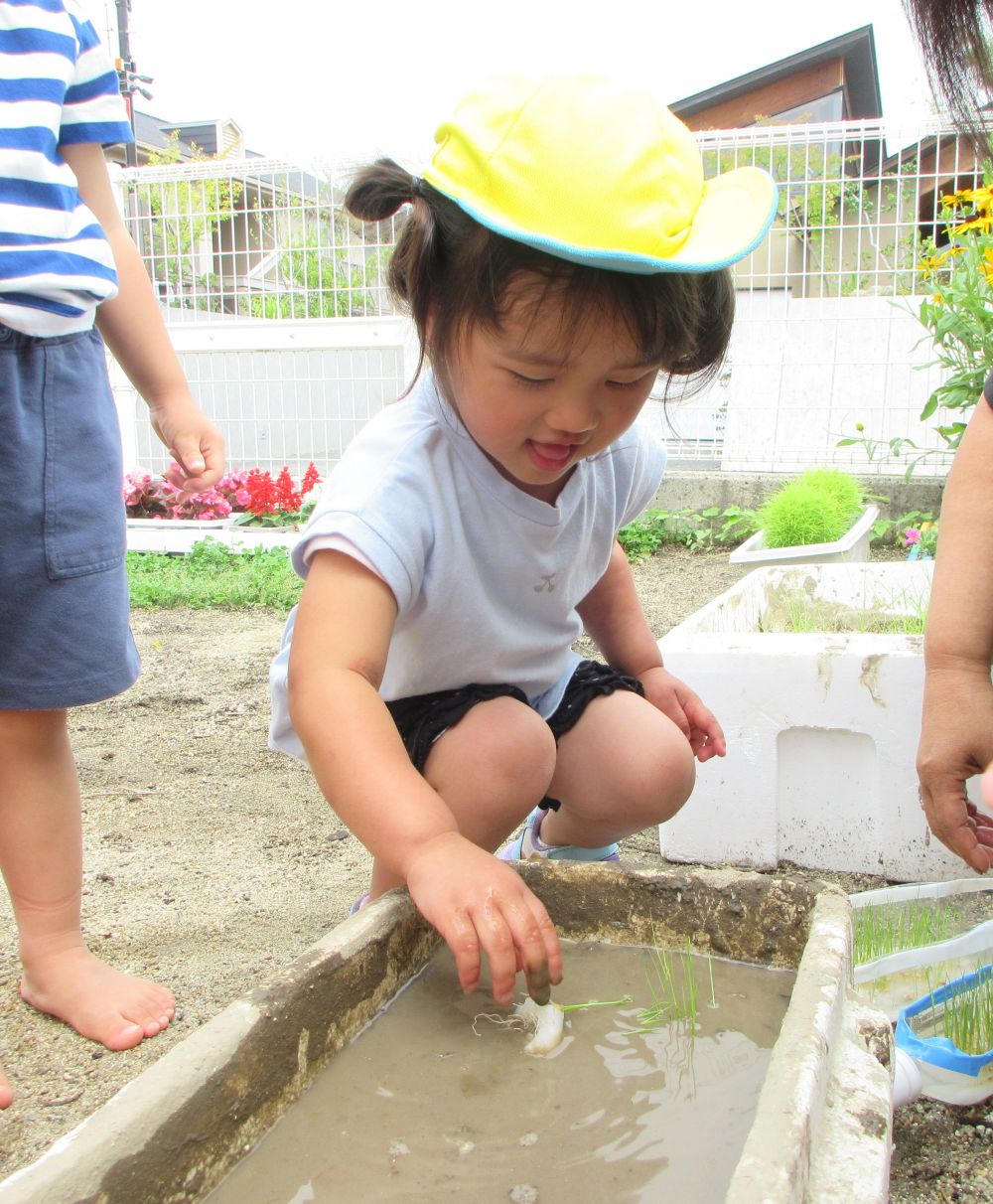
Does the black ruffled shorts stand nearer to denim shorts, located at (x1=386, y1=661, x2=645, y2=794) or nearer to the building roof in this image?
denim shorts, located at (x1=386, y1=661, x2=645, y2=794)

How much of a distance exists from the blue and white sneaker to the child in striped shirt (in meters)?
0.70

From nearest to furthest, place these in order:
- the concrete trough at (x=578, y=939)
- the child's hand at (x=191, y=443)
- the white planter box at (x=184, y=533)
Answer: the concrete trough at (x=578, y=939) < the child's hand at (x=191, y=443) < the white planter box at (x=184, y=533)

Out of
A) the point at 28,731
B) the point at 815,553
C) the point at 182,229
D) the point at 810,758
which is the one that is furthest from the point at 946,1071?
the point at 182,229

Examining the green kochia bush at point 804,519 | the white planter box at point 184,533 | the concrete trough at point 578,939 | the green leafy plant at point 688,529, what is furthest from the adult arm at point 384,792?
the white planter box at point 184,533

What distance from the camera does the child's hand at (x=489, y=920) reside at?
3.43ft

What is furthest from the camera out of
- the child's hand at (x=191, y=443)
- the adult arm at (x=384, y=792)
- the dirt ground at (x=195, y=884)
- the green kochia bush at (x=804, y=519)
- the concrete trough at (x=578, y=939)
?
the green kochia bush at (x=804, y=519)

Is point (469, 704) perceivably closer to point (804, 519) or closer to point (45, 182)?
point (45, 182)

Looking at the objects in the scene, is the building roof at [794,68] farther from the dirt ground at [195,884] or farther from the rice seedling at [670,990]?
the rice seedling at [670,990]

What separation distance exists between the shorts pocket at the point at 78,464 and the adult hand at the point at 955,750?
1182 mm

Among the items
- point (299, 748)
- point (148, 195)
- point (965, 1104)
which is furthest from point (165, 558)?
point (965, 1104)

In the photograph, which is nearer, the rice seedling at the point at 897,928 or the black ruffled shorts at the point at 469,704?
the rice seedling at the point at 897,928

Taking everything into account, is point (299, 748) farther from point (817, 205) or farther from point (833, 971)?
point (817, 205)

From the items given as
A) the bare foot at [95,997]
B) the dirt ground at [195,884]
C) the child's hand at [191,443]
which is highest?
the child's hand at [191,443]

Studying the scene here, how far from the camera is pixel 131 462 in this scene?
7.16 m
